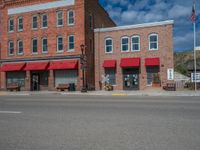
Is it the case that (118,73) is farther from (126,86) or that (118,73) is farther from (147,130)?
(147,130)

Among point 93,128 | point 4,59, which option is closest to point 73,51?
point 4,59

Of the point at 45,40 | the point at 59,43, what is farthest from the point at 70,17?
the point at 45,40

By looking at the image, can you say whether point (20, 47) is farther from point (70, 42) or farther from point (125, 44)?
point (125, 44)

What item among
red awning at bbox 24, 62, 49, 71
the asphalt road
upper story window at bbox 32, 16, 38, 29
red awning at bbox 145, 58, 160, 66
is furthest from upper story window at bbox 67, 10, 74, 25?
the asphalt road

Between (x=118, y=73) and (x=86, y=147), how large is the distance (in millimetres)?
27554

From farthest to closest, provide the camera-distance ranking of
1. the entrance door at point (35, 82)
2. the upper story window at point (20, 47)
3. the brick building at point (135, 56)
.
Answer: the upper story window at point (20, 47), the entrance door at point (35, 82), the brick building at point (135, 56)

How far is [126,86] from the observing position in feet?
110

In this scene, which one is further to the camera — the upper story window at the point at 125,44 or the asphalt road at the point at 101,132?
the upper story window at the point at 125,44

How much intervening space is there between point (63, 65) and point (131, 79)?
322 inches

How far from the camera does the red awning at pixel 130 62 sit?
32094 mm

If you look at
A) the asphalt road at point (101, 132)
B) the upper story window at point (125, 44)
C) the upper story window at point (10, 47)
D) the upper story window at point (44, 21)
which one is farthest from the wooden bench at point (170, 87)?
the upper story window at point (10, 47)

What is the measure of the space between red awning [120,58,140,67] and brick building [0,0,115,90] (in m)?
4.37

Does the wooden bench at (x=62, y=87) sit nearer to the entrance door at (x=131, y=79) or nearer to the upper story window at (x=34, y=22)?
the entrance door at (x=131, y=79)

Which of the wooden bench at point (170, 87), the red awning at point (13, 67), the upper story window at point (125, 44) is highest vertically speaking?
the upper story window at point (125, 44)
